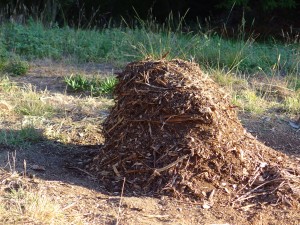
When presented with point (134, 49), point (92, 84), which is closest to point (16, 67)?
point (92, 84)

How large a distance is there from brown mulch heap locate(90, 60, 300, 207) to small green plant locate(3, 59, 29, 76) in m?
3.50

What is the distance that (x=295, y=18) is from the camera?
15.1 meters

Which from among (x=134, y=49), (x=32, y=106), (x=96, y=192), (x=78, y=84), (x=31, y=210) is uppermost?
(x=31, y=210)

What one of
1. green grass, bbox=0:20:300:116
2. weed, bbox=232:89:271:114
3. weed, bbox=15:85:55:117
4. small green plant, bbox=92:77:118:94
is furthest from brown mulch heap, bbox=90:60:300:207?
small green plant, bbox=92:77:118:94

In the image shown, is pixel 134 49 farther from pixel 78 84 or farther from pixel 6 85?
pixel 6 85

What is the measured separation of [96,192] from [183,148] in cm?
76

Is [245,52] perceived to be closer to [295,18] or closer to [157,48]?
[157,48]

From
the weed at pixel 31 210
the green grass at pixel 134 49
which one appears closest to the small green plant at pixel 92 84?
the green grass at pixel 134 49

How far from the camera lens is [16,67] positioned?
344 inches

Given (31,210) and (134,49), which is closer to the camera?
(31,210)

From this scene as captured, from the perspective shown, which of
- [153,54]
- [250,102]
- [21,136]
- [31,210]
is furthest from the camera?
[153,54]

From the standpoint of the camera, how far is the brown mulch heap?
5078mm

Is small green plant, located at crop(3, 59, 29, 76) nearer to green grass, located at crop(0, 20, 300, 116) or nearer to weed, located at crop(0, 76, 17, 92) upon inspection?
green grass, located at crop(0, 20, 300, 116)

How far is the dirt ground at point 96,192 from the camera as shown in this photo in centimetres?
458
